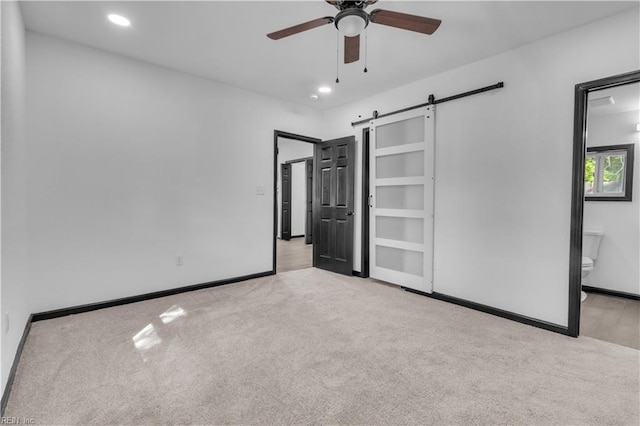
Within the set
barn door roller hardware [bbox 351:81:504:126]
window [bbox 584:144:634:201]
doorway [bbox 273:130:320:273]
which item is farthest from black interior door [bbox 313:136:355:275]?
window [bbox 584:144:634:201]

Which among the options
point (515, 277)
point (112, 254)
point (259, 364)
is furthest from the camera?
point (112, 254)

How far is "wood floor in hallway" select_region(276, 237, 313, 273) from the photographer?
5.29 meters

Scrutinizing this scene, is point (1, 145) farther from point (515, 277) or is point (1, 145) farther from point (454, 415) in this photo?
point (515, 277)

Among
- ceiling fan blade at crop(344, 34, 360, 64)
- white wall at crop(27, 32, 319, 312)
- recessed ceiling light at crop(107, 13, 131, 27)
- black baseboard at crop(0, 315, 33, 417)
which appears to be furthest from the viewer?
white wall at crop(27, 32, 319, 312)

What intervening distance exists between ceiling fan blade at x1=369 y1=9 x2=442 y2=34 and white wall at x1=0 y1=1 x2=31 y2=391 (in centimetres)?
225

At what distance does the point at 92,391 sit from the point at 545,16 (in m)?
4.15

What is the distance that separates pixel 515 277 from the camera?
2971 millimetres

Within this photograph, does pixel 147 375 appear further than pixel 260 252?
No

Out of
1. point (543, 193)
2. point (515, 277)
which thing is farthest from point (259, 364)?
point (543, 193)

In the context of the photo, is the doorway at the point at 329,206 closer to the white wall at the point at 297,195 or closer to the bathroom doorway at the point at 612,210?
the bathroom doorway at the point at 612,210

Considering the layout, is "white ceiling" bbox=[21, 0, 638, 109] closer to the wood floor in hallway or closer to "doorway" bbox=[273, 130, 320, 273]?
the wood floor in hallway

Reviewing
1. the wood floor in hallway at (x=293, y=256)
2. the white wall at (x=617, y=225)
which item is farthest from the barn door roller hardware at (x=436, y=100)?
the wood floor in hallway at (x=293, y=256)

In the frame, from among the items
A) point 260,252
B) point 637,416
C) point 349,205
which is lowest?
point 637,416

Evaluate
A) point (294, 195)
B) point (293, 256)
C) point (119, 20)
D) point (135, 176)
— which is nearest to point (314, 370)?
point (135, 176)
